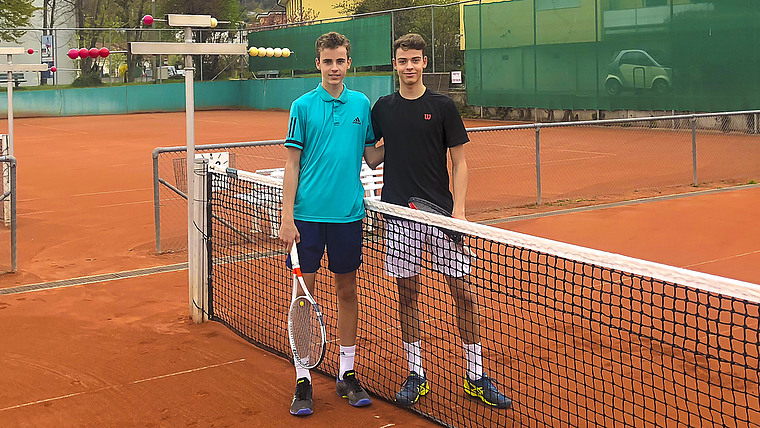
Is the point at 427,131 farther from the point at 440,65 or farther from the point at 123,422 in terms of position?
the point at 440,65

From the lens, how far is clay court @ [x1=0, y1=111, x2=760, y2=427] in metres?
4.38

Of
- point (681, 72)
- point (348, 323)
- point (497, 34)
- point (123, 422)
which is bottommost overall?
point (123, 422)

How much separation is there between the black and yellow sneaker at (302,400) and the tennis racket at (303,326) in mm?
101

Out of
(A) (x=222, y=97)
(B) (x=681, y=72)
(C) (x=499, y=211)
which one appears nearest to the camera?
(C) (x=499, y=211)

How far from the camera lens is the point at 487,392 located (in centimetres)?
430

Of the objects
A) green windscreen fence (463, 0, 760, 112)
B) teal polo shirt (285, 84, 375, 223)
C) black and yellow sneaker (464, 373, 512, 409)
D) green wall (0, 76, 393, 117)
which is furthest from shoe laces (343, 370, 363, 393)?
green wall (0, 76, 393, 117)

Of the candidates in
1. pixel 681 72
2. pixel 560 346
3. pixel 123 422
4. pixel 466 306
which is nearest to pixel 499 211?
pixel 560 346

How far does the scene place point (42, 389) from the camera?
4.68 metres

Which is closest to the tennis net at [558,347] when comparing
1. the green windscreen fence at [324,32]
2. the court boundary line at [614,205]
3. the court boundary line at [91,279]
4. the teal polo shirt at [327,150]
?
the teal polo shirt at [327,150]

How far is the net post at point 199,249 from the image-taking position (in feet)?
19.3

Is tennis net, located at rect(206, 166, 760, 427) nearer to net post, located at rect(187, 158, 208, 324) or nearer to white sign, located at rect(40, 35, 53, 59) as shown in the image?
net post, located at rect(187, 158, 208, 324)

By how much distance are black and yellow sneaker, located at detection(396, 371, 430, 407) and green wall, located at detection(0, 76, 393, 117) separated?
1113 inches

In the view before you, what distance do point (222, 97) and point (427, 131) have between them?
38167 millimetres

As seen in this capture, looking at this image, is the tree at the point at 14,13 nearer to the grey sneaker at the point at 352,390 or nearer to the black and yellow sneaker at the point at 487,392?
the grey sneaker at the point at 352,390
